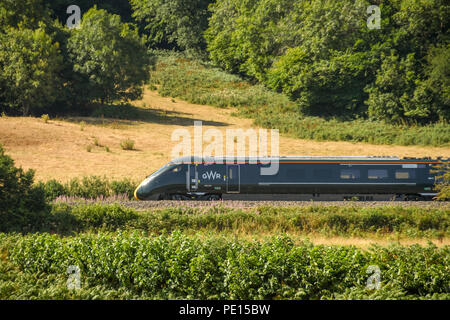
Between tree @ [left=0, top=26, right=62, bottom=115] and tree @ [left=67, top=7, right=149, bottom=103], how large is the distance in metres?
3.15

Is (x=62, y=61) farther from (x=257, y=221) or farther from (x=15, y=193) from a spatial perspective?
(x=257, y=221)

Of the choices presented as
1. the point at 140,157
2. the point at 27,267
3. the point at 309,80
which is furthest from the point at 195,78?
the point at 27,267

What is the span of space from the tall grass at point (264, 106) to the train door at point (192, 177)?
2310 cm

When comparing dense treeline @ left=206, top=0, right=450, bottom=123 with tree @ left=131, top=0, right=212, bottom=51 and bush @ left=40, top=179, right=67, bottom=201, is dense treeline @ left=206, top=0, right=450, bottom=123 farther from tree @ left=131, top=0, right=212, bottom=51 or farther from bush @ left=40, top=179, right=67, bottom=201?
bush @ left=40, top=179, right=67, bottom=201

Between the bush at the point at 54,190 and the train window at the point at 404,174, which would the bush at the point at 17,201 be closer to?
the bush at the point at 54,190

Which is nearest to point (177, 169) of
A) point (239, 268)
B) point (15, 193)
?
point (15, 193)

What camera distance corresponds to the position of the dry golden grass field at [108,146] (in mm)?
30672

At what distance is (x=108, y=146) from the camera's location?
37188 millimetres

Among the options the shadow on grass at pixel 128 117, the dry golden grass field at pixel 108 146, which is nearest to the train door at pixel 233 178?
the dry golden grass field at pixel 108 146

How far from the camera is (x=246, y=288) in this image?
9.27m

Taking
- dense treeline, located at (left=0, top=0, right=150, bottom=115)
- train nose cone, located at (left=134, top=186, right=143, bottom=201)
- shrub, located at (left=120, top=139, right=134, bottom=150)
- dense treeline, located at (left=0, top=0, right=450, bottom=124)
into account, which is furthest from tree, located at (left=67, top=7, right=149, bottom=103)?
train nose cone, located at (left=134, top=186, right=143, bottom=201)

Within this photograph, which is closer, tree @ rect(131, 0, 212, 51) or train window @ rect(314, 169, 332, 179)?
train window @ rect(314, 169, 332, 179)

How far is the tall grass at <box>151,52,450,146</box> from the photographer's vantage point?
42469 millimetres

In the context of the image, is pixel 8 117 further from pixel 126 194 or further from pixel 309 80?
pixel 309 80
